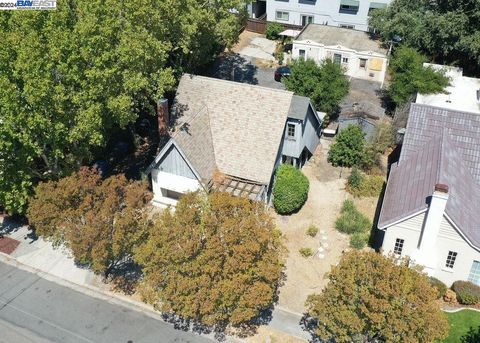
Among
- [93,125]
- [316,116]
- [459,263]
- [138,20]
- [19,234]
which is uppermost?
[138,20]

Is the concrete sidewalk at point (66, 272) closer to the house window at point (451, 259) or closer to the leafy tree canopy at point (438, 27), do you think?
the house window at point (451, 259)

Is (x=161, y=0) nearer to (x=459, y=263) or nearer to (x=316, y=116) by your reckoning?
(x=316, y=116)

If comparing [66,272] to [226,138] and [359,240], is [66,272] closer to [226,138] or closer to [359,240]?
[226,138]

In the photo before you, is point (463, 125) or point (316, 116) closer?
point (463, 125)

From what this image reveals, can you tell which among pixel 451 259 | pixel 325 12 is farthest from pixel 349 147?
pixel 325 12

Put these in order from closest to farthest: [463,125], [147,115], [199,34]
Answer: [463,125] → [199,34] → [147,115]

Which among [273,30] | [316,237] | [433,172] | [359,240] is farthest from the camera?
[273,30]

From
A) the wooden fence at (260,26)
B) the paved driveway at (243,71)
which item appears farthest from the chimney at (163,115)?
the wooden fence at (260,26)

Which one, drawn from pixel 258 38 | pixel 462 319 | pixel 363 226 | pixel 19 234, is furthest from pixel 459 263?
pixel 258 38
